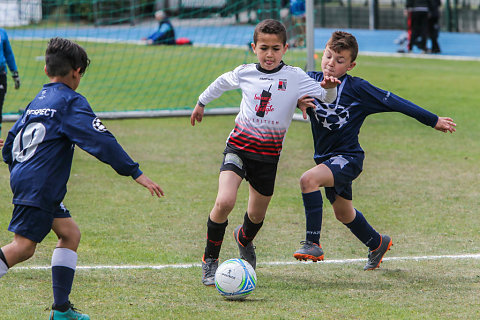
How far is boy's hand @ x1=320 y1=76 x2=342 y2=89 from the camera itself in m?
5.34

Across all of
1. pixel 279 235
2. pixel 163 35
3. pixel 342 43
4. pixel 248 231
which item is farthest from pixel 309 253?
pixel 163 35

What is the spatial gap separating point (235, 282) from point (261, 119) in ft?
3.99

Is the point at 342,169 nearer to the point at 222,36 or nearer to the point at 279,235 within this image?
Answer: the point at 279,235

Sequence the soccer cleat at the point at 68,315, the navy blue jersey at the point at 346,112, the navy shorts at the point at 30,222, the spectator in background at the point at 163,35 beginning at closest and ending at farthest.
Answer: the navy shorts at the point at 30,222 → the soccer cleat at the point at 68,315 → the navy blue jersey at the point at 346,112 → the spectator in background at the point at 163,35

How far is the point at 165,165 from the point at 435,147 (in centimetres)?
389

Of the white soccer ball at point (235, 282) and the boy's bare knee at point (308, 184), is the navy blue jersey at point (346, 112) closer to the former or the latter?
the boy's bare knee at point (308, 184)

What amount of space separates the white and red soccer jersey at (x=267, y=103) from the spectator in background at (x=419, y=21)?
18530mm

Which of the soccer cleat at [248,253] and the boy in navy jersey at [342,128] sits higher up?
the boy in navy jersey at [342,128]

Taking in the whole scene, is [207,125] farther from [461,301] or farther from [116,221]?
[461,301]

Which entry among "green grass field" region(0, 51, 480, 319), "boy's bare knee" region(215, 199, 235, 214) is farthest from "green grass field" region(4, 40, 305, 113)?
"boy's bare knee" region(215, 199, 235, 214)

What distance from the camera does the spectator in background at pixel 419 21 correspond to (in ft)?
75.8

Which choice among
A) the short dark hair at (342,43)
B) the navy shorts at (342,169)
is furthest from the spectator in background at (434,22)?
the navy shorts at (342,169)

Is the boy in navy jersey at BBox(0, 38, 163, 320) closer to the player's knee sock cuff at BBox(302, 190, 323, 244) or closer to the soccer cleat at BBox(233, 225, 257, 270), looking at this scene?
the player's knee sock cuff at BBox(302, 190, 323, 244)

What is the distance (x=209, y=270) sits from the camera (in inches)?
211
